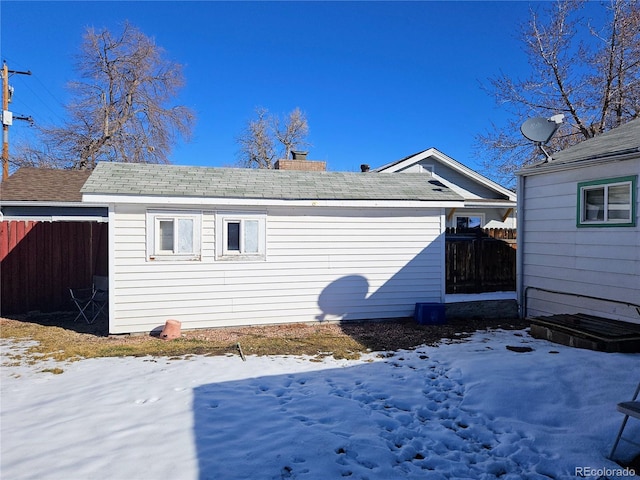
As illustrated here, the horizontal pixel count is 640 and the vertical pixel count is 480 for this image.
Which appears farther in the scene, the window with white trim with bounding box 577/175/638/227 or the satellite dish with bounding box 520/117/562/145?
the satellite dish with bounding box 520/117/562/145

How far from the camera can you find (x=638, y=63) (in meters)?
15.2

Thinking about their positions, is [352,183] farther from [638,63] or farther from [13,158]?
[13,158]

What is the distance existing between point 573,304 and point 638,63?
13.4 meters

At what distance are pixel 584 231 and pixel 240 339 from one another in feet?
23.3

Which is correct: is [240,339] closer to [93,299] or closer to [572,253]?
[93,299]

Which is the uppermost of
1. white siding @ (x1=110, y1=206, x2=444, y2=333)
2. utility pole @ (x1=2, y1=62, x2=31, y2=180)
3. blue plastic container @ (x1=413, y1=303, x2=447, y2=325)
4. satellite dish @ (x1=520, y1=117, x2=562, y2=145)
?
utility pole @ (x1=2, y1=62, x2=31, y2=180)

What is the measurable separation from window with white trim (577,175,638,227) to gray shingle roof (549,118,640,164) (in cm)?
54

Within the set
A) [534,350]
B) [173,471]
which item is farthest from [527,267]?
[173,471]

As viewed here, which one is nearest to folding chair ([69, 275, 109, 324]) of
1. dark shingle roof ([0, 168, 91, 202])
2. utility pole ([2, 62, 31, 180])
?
dark shingle roof ([0, 168, 91, 202])

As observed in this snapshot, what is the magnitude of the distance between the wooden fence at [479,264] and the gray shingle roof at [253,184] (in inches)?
87.3

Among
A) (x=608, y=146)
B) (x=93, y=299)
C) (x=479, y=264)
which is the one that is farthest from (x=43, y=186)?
(x=608, y=146)

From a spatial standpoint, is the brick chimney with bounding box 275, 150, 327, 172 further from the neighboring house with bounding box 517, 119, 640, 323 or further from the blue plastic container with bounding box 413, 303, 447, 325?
the neighboring house with bounding box 517, 119, 640, 323

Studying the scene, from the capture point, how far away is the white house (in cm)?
743

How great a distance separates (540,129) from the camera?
29.8 feet
